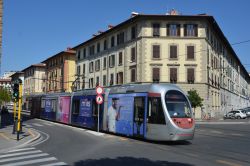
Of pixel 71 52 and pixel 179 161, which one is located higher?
Answer: pixel 71 52

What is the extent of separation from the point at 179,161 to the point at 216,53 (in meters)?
45.9

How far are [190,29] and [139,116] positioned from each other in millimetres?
30660

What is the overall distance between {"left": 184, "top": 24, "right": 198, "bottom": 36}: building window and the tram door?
29.6m

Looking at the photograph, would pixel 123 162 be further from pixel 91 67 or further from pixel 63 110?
pixel 91 67

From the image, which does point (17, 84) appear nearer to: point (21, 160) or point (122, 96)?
point (122, 96)

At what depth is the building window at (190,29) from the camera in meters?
45.8

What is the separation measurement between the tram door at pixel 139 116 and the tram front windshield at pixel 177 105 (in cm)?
139

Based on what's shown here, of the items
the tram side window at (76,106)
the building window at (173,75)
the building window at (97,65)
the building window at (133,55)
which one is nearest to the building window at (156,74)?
the building window at (173,75)

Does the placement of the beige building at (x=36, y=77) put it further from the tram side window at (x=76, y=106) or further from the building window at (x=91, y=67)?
the tram side window at (x=76, y=106)

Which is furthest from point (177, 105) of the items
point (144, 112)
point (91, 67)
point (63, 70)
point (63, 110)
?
point (63, 70)

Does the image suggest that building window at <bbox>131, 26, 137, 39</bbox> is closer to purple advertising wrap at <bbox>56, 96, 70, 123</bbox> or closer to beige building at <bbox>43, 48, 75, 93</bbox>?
purple advertising wrap at <bbox>56, 96, 70, 123</bbox>

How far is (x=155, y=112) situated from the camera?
1619 centimetres

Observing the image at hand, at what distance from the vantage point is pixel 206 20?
4606cm

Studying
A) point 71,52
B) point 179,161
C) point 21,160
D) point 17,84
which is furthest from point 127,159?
point 71,52
